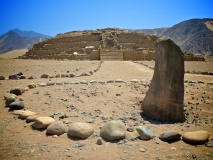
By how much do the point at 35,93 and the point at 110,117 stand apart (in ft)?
9.63

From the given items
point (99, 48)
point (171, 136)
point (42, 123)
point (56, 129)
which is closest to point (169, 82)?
point (171, 136)

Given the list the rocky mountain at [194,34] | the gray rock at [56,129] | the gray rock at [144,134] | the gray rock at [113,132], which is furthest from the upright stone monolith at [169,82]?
the rocky mountain at [194,34]

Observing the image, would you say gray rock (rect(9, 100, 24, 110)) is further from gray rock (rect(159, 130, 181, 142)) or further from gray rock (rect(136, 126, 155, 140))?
gray rock (rect(159, 130, 181, 142))

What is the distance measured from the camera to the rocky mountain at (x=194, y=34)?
211 ft

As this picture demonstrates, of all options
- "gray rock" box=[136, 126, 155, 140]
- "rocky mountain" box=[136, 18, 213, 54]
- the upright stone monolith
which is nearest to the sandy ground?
"gray rock" box=[136, 126, 155, 140]

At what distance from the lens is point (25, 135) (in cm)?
383

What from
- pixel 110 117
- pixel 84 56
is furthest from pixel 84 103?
pixel 84 56

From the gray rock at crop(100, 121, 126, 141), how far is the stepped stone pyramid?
65.1 feet

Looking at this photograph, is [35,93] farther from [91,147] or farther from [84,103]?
[91,147]

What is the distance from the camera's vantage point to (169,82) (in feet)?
17.2

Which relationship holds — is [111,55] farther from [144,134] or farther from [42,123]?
[144,134]

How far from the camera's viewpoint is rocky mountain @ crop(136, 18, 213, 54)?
6425cm

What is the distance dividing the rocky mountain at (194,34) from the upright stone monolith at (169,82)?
6286cm

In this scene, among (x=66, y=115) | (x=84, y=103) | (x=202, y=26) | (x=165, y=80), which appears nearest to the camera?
(x=66, y=115)
